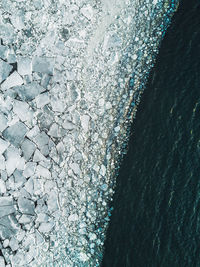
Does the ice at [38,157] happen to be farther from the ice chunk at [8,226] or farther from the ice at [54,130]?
the ice chunk at [8,226]

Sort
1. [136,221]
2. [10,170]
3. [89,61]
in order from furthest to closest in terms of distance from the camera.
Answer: [136,221]
[89,61]
[10,170]

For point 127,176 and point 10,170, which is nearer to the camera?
point 10,170

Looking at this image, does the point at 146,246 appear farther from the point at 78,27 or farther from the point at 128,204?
the point at 78,27

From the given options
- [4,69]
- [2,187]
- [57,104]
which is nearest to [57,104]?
[57,104]

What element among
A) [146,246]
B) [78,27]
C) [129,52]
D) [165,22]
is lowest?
[146,246]

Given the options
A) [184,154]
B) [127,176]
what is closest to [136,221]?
[127,176]

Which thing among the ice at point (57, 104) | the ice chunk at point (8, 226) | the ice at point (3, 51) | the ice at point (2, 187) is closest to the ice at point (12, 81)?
the ice at point (3, 51)

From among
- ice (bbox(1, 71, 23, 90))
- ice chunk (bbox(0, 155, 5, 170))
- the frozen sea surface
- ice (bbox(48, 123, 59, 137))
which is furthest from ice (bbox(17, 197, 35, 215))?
ice (bbox(1, 71, 23, 90))
